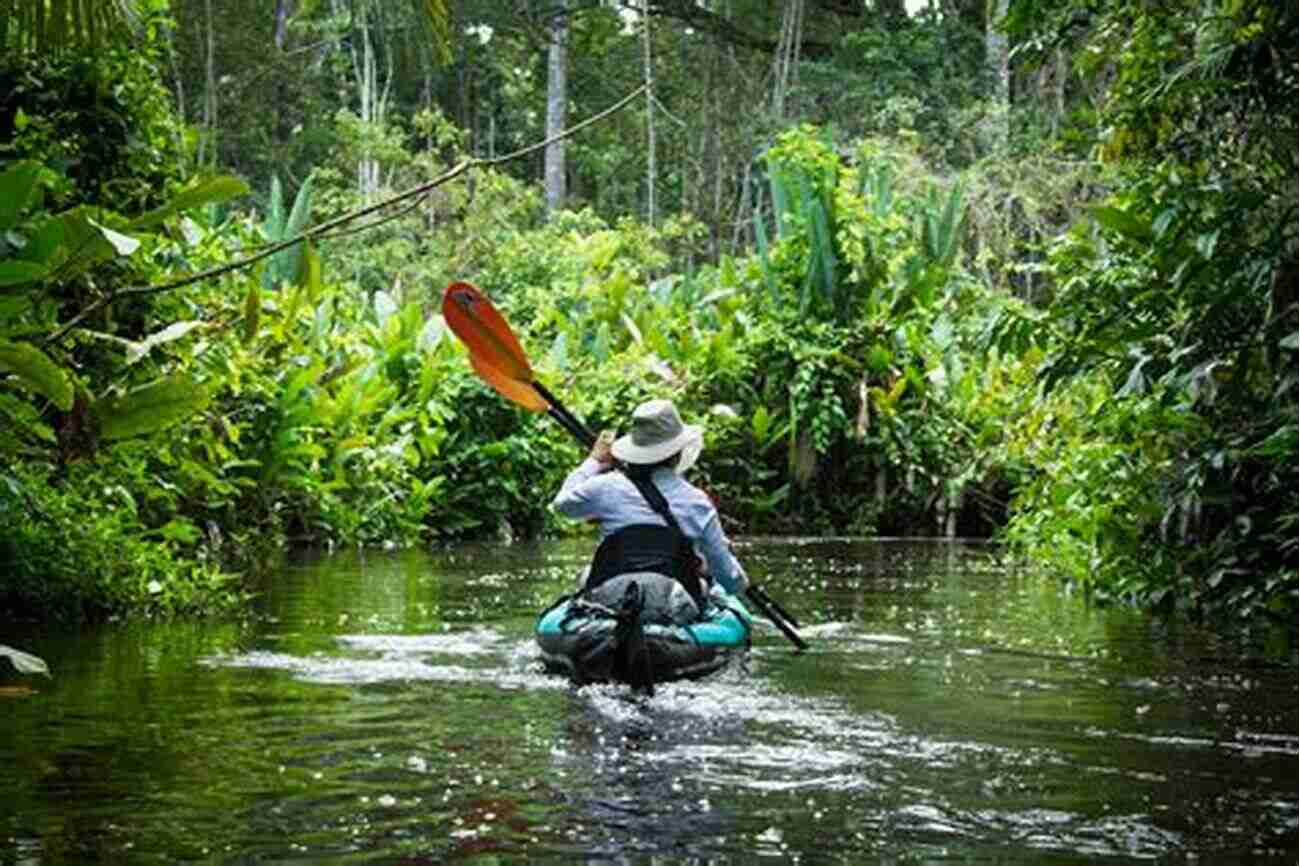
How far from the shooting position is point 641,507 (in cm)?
830

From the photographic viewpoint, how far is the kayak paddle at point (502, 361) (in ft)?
30.9

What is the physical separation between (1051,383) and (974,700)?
2546 millimetres

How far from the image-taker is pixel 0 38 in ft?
22.3

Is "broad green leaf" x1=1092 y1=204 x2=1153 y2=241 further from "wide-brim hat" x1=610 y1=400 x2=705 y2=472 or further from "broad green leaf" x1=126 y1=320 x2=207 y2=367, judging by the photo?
"broad green leaf" x1=126 y1=320 x2=207 y2=367

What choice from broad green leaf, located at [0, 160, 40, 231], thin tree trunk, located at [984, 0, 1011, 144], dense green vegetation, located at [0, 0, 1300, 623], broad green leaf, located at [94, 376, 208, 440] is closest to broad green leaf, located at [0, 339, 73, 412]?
dense green vegetation, located at [0, 0, 1300, 623]

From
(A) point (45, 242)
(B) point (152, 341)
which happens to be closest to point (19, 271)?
(A) point (45, 242)

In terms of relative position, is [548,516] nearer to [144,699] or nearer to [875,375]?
[875,375]

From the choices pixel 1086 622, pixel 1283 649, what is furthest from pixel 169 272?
pixel 1283 649

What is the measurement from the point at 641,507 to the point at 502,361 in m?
1.87

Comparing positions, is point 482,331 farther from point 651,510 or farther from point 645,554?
point 645,554

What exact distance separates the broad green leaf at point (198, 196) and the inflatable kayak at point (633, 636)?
2111 mm

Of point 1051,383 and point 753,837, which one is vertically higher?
point 1051,383

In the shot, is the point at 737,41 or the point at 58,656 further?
the point at 737,41

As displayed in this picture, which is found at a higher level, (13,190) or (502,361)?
(13,190)
